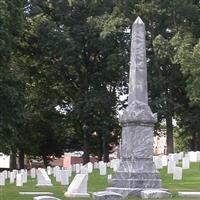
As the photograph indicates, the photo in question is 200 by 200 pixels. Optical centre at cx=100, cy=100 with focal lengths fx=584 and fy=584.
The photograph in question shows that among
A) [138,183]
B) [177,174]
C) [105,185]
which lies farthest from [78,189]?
[177,174]

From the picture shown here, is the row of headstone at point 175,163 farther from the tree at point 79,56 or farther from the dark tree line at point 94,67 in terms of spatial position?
the tree at point 79,56

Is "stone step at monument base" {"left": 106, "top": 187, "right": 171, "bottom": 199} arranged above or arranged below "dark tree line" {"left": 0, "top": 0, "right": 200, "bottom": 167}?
below

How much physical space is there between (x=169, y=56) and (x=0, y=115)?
14093 mm

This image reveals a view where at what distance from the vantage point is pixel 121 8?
42.8 meters

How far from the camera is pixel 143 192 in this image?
15.8 metres

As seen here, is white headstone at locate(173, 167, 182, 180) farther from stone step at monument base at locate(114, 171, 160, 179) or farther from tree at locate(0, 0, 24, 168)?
tree at locate(0, 0, 24, 168)

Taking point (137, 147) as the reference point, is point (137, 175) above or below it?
below

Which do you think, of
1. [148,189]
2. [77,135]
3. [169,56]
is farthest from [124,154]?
[77,135]

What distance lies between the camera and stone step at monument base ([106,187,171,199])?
1557 centimetres

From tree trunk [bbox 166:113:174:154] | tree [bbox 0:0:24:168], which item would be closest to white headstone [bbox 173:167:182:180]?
tree [bbox 0:0:24:168]

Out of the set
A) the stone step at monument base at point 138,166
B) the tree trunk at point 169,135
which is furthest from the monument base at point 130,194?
the tree trunk at point 169,135

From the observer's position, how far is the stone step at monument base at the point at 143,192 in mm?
15570

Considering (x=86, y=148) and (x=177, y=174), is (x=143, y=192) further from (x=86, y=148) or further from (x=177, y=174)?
(x=86, y=148)

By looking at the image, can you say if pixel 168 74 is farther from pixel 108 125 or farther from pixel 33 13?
pixel 33 13
